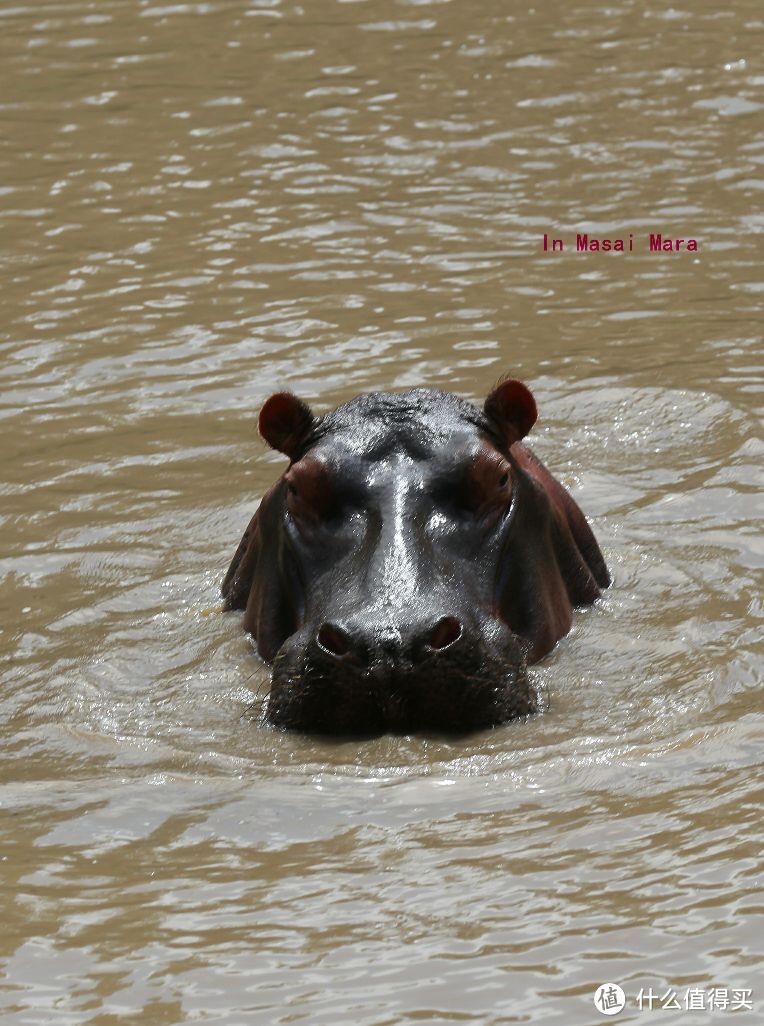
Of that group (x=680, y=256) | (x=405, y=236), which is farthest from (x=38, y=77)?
(x=680, y=256)

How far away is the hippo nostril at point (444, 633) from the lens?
6363mm

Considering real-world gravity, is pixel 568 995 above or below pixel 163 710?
above

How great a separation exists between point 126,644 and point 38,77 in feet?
31.1

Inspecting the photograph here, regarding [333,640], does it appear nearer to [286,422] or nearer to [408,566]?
[408,566]

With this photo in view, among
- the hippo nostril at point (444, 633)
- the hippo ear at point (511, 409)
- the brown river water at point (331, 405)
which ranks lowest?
the brown river water at point (331, 405)

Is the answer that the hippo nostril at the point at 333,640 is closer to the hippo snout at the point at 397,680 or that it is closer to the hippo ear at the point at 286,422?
the hippo snout at the point at 397,680

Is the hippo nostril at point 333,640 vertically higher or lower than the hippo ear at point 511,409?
lower

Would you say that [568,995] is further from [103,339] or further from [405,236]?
[405,236]

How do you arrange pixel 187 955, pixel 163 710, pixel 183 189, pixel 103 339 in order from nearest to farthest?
pixel 187 955 → pixel 163 710 → pixel 103 339 → pixel 183 189

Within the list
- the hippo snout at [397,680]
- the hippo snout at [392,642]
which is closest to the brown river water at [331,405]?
the hippo snout at [397,680]

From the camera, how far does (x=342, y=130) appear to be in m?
14.9

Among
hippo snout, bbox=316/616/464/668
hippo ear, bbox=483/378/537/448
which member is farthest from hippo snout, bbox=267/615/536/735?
hippo ear, bbox=483/378/537/448

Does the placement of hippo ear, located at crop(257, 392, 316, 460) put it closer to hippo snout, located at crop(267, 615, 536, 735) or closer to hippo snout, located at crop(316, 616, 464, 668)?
hippo snout, located at crop(267, 615, 536, 735)

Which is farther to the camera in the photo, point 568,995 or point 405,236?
point 405,236
